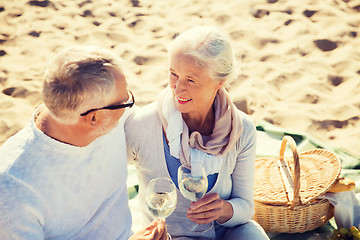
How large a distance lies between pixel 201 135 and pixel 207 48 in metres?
0.64

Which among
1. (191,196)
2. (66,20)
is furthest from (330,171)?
(66,20)

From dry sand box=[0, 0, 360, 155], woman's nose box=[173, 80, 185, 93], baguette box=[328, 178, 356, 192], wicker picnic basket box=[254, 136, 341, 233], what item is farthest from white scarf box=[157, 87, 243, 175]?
dry sand box=[0, 0, 360, 155]

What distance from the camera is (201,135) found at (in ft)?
8.70

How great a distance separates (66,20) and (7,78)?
173cm

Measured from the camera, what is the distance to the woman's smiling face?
235 cm

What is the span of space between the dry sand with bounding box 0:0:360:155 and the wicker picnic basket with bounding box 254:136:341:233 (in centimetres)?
109

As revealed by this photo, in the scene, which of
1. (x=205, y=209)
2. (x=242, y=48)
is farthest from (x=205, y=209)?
(x=242, y=48)

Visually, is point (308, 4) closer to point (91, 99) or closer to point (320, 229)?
point (320, 229)

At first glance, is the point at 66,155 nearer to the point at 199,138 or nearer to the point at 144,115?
the point at 144,115

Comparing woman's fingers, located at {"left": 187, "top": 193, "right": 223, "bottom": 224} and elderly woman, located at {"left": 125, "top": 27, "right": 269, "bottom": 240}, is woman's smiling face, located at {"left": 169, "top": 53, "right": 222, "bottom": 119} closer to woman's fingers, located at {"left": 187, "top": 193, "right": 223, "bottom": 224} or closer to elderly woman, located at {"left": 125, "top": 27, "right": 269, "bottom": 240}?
elderly woman, located at {"left": 125, "top": 27, "right": 269, "bottom": 240}

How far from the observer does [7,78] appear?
5.12 meters

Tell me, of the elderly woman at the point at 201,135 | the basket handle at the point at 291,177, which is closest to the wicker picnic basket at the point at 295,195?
the basket handle at the point at 291,177

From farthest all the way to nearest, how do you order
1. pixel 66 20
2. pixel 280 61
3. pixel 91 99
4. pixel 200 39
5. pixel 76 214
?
pixel 66 20 → pixel 280 61 → pixel 200 39 → pixel 76 214 → pixel 91 99

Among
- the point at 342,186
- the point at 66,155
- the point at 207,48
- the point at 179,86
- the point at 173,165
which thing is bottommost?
the point at 342,186
